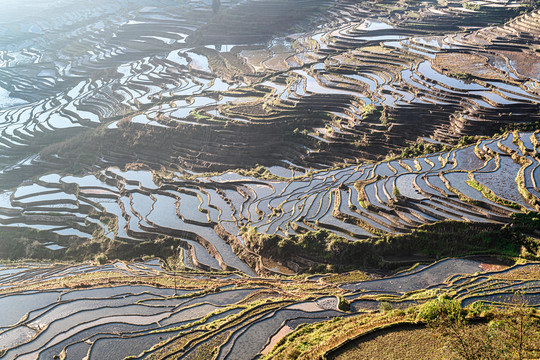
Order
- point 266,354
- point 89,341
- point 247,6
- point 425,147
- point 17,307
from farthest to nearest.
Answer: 1. point 247,6
2. point 425,147
3. point 17,307
4. point 89,341
5. point 266,354

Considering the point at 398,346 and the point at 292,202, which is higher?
the point at 398,346

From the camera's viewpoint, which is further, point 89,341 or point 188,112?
point 188,112

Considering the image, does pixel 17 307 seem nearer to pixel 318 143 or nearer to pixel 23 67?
pixel 318 143

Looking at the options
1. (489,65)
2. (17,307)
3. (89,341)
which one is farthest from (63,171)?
(489,65)

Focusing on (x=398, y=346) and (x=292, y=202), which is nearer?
(x=398, y=346)

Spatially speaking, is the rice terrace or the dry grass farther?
the rice terrace

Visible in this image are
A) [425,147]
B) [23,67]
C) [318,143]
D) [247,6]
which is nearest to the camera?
[425,147]

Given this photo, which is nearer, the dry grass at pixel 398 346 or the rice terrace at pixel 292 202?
the dry grass at pixel 398 346

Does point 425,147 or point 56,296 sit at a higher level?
point 425,147
